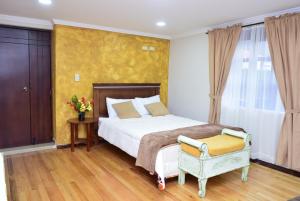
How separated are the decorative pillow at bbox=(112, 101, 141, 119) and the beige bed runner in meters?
1.28

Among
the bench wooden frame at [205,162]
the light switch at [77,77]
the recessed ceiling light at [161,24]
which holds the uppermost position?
the recessed ceiling light at [161,24]

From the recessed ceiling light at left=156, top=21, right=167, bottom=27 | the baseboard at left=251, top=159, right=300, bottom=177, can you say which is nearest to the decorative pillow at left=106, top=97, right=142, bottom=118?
the recessed ceiling light at left=156, top=21, right=167, bottom=27

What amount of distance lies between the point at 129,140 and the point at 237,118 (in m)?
1.94

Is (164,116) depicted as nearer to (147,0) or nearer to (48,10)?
(147,0)

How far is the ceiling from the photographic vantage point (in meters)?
3.02

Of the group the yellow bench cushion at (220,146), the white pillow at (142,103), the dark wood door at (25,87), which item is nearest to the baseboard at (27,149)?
the dark wood door at (25,87)

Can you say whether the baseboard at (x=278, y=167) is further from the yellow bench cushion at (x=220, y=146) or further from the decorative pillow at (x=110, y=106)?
the decorative pillow at (x=110, y=106)

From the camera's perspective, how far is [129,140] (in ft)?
10.9

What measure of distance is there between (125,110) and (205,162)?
6.99ft

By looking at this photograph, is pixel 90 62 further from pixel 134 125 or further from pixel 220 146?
pixel 220 146

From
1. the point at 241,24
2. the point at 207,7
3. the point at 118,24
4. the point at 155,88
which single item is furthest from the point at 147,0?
the point at 155,88

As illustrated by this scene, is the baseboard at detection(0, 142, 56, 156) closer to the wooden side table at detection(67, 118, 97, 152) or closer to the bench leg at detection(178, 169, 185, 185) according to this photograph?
the wooden side table at detection(67, 118, 97, 152)

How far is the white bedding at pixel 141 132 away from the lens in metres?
2.81

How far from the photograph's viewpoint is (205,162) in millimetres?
2576
